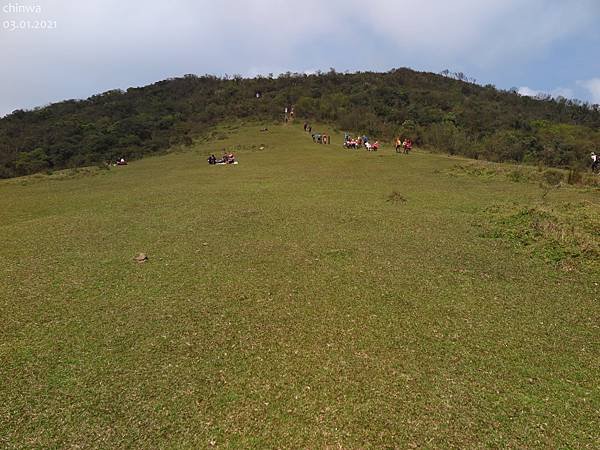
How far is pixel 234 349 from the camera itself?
24.3 ft

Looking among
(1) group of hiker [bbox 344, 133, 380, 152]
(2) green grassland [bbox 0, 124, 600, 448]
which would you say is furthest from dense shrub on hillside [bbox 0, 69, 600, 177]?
(2) green grassland [bbox 0, 124, 600, 448]

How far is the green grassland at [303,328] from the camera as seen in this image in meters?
5.71

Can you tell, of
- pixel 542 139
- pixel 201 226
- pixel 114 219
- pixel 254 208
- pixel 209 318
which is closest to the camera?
pixel 209 318

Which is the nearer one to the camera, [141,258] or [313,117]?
[141,258]

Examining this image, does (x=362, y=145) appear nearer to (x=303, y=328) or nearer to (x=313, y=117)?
(x=313, y=117)

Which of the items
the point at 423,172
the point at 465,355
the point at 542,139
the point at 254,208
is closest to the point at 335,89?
the point at 542,139

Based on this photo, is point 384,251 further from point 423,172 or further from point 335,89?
point 335,89

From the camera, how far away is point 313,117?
62938 mm

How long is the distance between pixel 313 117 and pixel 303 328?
57337mm

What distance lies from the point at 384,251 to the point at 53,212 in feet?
46.2

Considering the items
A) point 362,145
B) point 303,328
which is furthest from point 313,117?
point 303,328

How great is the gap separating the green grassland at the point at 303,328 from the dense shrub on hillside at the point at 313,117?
30532 mm

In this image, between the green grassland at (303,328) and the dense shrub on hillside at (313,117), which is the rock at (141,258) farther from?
the dense shrub on hillside at (313,117)

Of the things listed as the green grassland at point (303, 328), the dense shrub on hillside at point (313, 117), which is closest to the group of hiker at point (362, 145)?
the dense shrub on hillside at point (313, 117)
